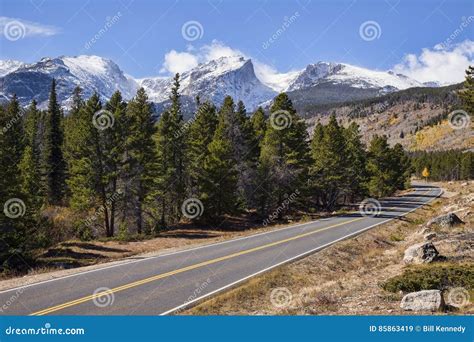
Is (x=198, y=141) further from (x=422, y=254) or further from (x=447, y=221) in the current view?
(x=422, y=254)

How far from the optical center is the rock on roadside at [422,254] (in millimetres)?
18562

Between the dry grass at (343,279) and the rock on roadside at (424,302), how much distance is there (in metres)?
0.31

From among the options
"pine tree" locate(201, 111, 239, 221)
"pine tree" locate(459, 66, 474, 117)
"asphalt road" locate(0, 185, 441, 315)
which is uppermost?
"pine tree" locate(459, 66, 474, 117)

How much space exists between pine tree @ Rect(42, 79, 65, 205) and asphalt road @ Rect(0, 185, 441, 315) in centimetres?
3627

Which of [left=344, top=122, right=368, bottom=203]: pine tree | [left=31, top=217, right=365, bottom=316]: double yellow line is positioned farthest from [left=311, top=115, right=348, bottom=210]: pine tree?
[left=31, top=217, right=365, bottom=316]: double yellow line

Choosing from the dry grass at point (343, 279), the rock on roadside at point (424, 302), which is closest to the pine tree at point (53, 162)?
the dry grass at point (343, 279)

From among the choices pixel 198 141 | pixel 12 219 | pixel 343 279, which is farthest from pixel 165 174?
pixel 343 279

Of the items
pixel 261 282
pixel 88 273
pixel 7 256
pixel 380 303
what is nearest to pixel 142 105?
pixel 7 256

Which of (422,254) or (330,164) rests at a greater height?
(330,164)

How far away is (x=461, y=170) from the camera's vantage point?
145750 mm

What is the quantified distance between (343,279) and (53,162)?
160 ft

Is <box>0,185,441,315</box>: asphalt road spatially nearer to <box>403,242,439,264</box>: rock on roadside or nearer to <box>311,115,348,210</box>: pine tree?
<box>403,242,439,264</box>: rock on roadside

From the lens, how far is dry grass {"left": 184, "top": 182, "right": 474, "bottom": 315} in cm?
1264

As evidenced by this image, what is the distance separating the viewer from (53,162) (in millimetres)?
56469
